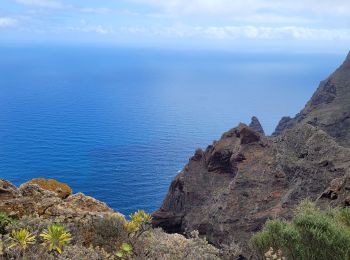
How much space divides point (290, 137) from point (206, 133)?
130 metres

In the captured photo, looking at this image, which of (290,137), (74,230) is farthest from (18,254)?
(290,137)

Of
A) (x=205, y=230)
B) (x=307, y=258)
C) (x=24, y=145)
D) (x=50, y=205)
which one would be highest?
(x=24, y=145)

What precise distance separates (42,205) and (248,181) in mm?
35452

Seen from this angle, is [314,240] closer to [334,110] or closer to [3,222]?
[3,222]

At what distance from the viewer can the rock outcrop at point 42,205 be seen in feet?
46.5

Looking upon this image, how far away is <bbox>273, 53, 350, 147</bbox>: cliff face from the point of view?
99.1m

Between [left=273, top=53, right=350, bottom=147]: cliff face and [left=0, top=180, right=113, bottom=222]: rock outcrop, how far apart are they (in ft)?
253

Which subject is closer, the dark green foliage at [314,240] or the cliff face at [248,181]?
the dark green foliage at [314,240]

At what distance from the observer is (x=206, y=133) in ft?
598

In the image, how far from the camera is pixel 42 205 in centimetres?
1481

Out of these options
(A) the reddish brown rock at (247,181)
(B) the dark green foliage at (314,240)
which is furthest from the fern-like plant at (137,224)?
(A) the reddish brown rock at (247,181)

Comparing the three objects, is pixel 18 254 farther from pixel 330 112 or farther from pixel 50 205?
pixel 330 112

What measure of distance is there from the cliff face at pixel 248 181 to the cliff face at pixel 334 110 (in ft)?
128

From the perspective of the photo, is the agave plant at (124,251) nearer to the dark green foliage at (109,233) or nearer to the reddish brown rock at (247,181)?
the dark green foliage at (109,233)
